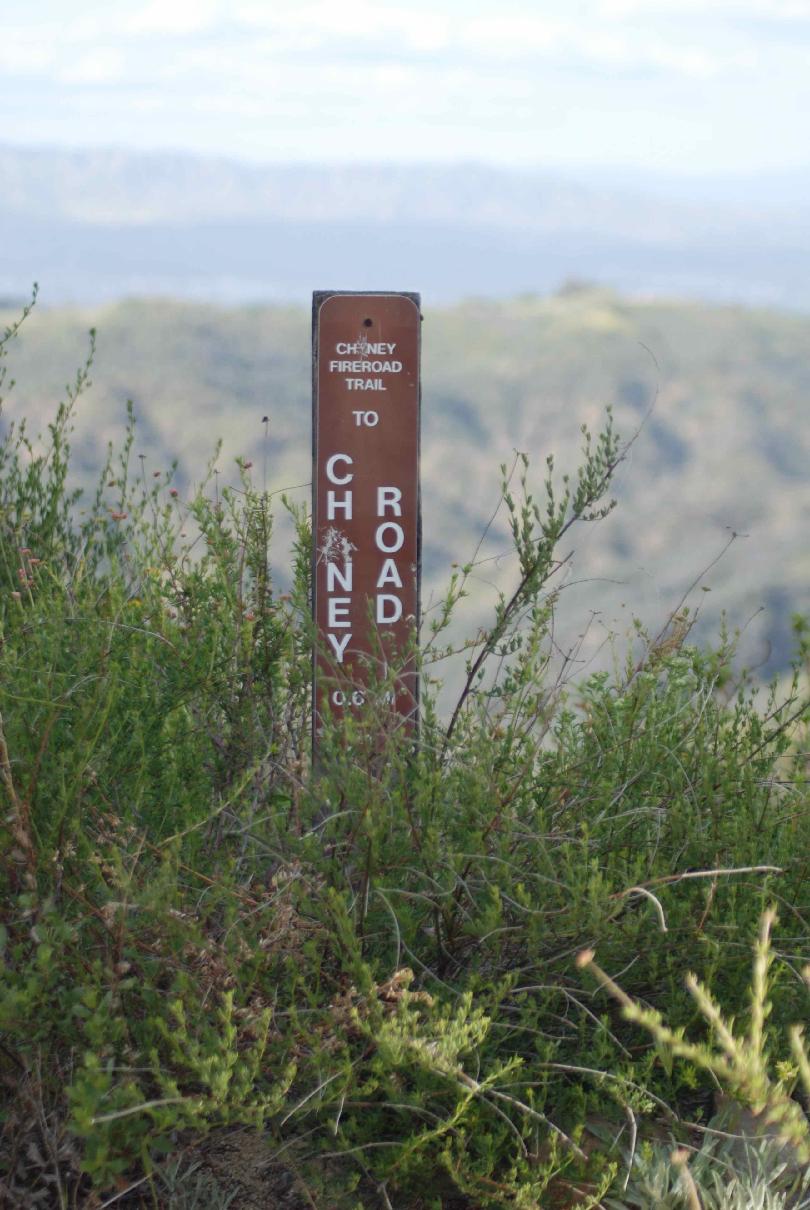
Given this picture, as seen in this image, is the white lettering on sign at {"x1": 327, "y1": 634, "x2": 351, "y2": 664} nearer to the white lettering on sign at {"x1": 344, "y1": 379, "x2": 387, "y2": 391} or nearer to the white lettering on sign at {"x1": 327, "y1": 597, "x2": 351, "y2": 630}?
the white lettering on sign at {"x1": 327, "y1": 597, "x2": 351, "y2": 630}

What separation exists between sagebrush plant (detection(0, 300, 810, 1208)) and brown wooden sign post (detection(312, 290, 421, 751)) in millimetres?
191

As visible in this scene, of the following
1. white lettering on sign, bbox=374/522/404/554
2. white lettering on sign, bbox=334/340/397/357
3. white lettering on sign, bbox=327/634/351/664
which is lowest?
white lettering on sign, bbox=327/634/351/664

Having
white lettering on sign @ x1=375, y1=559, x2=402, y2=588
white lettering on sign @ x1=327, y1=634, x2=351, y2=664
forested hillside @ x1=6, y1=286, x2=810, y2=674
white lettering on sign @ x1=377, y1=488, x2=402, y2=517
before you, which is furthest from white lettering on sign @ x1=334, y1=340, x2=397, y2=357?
forested hillside @ x1=6, y1=286, x2=810, y2=674

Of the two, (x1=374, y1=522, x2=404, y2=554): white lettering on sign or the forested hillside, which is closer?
(x1=374, y1=522, x2=404, y2=554): white lettering on sign

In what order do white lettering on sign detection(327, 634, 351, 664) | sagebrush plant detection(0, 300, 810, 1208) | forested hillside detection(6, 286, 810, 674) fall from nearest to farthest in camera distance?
sagebrush plant detection(0, 300, 810, 1208), white lettering on sign detection(327, 634, 351, 664), forested hillside detection(6, 286, 810, 674)

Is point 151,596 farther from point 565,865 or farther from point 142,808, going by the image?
point 565,865

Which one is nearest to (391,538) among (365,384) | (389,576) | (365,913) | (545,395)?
(389,576)

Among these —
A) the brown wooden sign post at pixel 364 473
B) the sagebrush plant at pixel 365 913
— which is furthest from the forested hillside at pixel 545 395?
the sagebrush plant at pixel 365 913

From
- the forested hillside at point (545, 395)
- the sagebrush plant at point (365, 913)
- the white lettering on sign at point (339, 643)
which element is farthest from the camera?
the forested hillside at point (545, 395)

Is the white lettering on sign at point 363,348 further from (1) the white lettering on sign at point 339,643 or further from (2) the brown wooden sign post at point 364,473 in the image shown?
(1) the white lettering on sign at point 339,643

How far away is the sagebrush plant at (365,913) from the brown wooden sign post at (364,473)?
0.19 metres

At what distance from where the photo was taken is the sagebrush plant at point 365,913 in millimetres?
2543

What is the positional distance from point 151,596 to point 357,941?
175 cm

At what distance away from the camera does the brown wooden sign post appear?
12.2 feet
